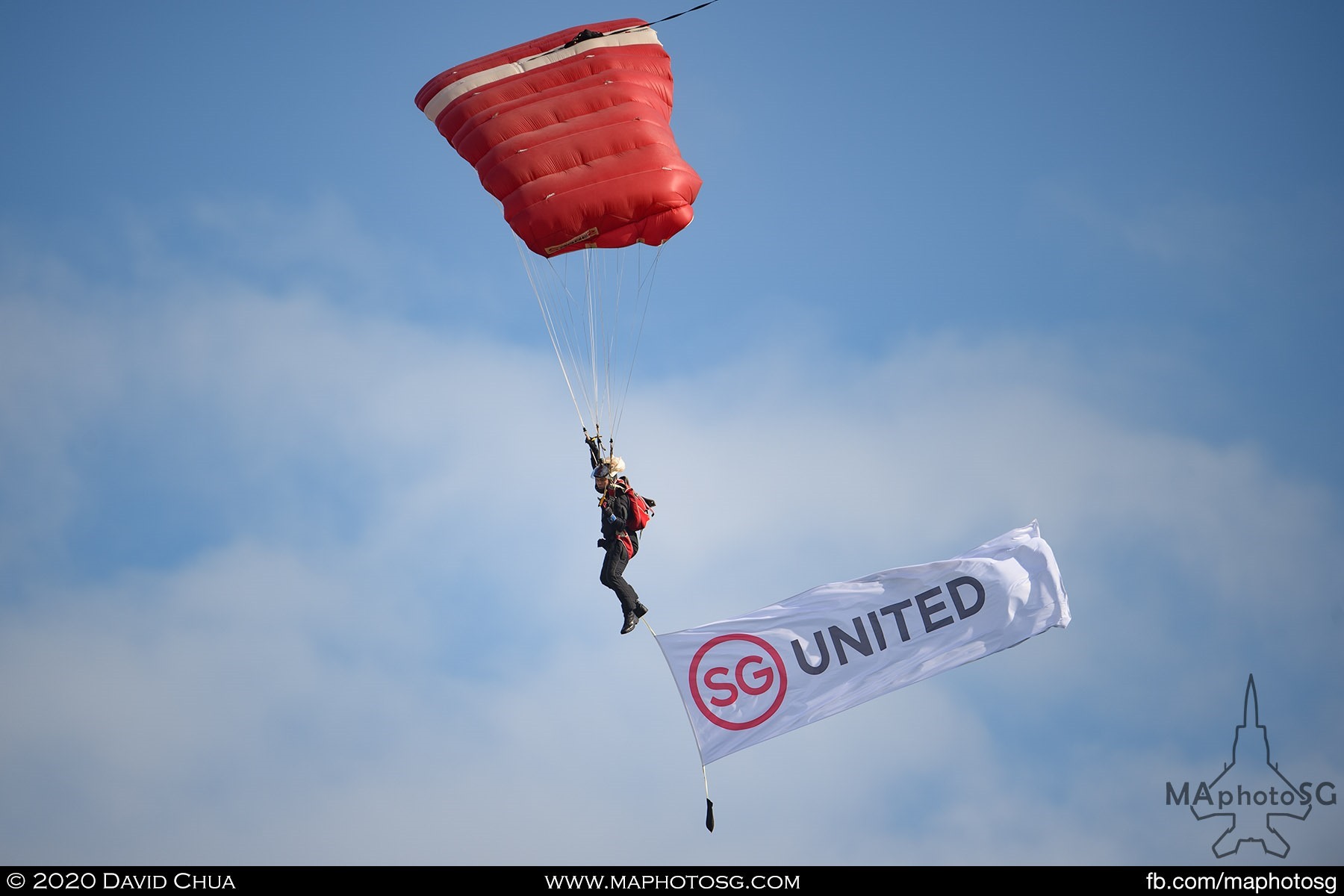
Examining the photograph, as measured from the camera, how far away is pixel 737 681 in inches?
704

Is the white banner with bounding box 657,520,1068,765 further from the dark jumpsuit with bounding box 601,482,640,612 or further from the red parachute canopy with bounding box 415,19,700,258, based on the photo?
the red parachute canopy with bounding box 415,19,700,258

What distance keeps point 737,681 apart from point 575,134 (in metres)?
7.20

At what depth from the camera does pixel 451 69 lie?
2088 cm

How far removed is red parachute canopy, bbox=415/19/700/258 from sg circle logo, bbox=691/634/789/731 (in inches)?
214

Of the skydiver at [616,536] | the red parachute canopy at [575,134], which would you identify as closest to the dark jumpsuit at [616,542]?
the skydiver at [616,536]

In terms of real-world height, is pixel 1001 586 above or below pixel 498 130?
below

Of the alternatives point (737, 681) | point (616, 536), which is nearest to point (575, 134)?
point (616, 536)

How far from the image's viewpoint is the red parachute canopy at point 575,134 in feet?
63.3

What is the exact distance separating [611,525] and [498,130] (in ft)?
18.1

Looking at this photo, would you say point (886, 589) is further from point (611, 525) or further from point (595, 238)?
point (595, 238)

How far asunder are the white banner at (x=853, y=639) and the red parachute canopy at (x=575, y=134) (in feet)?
17.1
